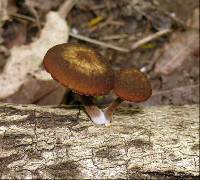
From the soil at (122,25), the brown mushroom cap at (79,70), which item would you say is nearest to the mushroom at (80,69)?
the brown mushroom cap at (79,70)

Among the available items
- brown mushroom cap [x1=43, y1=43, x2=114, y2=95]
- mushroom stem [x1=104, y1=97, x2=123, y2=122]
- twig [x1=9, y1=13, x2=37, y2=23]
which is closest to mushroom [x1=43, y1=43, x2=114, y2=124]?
brown mushroom cap [x1=43, y1=43, x2=114, y2=95]

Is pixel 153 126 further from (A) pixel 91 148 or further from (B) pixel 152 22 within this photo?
(B) pixel 152 22

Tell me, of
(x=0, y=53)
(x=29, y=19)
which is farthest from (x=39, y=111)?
(x=29, y=19)

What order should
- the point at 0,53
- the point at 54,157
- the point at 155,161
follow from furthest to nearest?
the point at 0,53 < the point at 155,161 < the point at 54,157

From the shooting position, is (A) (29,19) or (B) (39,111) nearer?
(B) (39,111)

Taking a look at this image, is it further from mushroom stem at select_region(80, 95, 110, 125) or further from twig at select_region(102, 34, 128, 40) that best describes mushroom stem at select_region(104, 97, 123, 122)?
twig at select_region(102, 34, 128, 40)

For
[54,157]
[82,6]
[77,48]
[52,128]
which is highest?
[82,6]

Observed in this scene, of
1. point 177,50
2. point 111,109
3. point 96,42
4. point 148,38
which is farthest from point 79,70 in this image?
point 148,38
